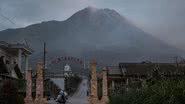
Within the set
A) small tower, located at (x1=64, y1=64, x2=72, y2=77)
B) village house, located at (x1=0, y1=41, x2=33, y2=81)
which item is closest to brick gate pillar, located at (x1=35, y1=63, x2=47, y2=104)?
village house, located at (x1=0, y1=41, x2=33, y2=81)

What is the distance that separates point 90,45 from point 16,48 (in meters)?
102

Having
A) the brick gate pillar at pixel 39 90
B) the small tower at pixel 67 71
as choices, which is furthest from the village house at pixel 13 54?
the brick gate pillar at pixel 39 90

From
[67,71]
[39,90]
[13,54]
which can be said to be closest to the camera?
[39,90]

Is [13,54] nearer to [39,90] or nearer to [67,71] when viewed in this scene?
[67,71]

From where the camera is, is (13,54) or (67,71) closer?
(13,54)

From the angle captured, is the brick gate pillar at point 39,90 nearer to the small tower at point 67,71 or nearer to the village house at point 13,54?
the village house at point 13,54

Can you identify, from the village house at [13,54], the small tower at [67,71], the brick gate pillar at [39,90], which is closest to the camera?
the brick gate pillar at [39,90]

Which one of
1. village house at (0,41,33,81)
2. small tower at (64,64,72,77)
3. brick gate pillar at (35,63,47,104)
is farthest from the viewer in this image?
small tower at (64,64,72,77)

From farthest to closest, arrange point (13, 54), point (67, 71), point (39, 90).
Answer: point (67, 71)
point (13, 54)
point (39, 90)

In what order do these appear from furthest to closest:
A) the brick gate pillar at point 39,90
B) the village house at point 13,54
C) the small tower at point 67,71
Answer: the small tower at point 67,71 < the village house at point 13,54 < the brick gate pillar at point 39,90

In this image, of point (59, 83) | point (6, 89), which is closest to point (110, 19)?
point (59, 83)

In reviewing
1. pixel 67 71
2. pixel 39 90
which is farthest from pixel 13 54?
pixel 39 90

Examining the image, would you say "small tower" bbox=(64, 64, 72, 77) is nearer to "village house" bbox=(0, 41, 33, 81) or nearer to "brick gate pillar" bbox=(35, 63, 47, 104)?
"village house" bbox=(0, 41, 33, 81)

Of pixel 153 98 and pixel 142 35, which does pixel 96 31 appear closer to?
pixel 142 35
